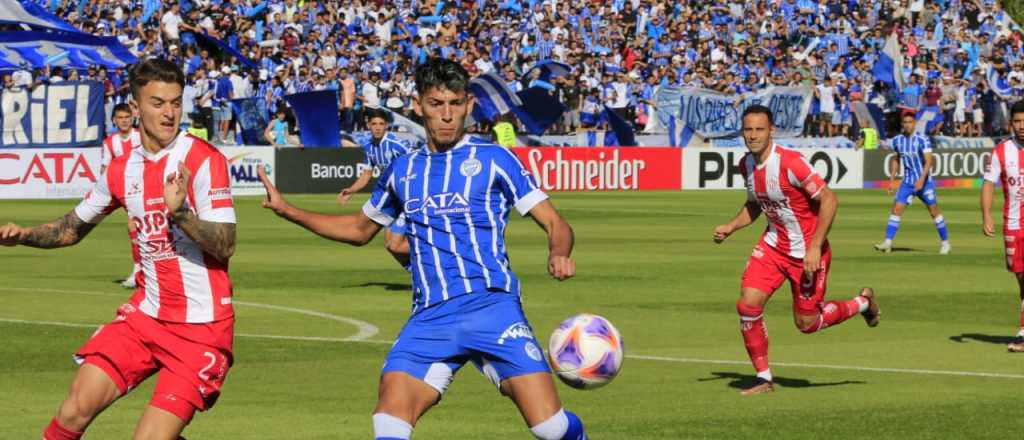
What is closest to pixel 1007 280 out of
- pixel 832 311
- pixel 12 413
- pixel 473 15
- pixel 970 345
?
pixel 970 345

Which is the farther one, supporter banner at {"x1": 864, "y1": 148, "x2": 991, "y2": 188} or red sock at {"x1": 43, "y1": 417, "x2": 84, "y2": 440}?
supporter banner at {"x1": 864, "y1": 148, "x2": 991, "y2": 188}

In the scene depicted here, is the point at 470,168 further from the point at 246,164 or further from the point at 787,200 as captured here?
the point at 246,164

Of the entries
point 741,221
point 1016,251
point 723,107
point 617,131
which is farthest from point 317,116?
point 741,221

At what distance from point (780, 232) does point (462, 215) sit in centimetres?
594

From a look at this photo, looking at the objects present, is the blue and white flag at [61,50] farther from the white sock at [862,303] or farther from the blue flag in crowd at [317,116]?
the white sock at [862,303]

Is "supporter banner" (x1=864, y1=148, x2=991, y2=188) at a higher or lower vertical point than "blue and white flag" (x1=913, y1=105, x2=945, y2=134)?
lower

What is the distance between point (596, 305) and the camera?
63.8 feet

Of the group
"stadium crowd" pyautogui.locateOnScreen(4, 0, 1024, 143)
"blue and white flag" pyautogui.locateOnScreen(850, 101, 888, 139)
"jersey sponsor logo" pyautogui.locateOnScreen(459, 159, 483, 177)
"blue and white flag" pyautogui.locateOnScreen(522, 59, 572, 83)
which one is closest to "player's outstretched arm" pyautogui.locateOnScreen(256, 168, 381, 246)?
"jersey sponsor logo" pyautogui.locateOnScreen(459, 159, 483, 177)

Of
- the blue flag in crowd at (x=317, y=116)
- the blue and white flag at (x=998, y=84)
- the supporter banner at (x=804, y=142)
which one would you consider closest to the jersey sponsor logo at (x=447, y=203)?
the blue flag in crowd at (x=317, y=116)

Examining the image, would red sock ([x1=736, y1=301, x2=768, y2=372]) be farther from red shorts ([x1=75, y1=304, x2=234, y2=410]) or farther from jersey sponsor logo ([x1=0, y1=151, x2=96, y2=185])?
jersey sponsor logo ([x1=0, y1=151, x2=96, y2=185])

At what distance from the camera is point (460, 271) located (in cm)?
820

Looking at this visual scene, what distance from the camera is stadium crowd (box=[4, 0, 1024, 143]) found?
4353 cm

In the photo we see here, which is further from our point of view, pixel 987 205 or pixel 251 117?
pixel 251 117

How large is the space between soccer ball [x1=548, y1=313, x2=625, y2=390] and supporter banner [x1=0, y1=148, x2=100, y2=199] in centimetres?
3197
